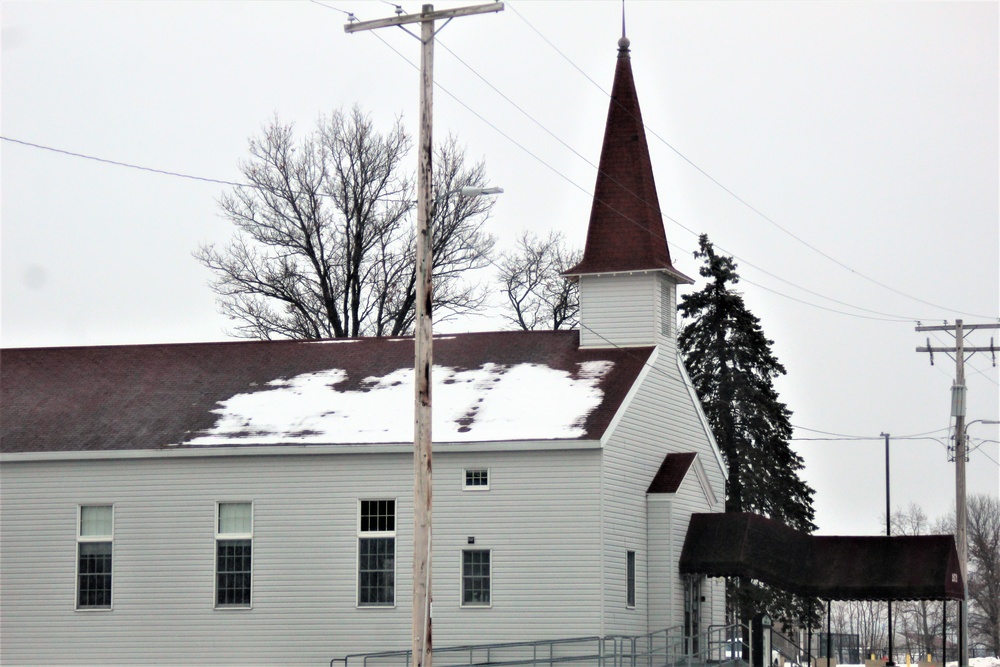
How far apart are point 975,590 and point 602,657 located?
65.5 meters

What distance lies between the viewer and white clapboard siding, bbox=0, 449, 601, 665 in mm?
33594

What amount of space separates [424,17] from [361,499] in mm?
14708

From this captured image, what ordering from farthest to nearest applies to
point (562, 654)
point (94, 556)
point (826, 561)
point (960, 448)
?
point (960, 448)
point (826, 561)
point (94, 556)
point (562, 654)

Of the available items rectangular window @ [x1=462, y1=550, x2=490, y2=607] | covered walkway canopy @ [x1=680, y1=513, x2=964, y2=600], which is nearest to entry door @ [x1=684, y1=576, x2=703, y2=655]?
covered walkway canopy @ [x1=680, y1=513, x2=964, y2=600]

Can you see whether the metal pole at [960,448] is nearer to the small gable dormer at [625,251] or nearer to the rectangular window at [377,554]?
the small gable dormer at [625,251]

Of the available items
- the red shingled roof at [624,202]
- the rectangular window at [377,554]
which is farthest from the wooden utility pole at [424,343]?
the red shingled roof at [624,202]

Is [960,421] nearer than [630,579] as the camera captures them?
No

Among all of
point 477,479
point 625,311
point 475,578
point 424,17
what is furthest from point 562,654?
point 424,17

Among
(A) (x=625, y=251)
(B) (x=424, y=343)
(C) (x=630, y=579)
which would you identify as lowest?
(C) (x=630, y=579)

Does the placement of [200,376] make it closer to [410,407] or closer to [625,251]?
[410,407]

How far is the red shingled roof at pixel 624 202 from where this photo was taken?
3950 cm

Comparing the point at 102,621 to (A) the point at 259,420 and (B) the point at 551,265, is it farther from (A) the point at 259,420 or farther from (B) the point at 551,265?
(B) the point at 551,265

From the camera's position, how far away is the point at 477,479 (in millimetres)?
34344

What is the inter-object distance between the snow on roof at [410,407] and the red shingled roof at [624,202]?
324cm
